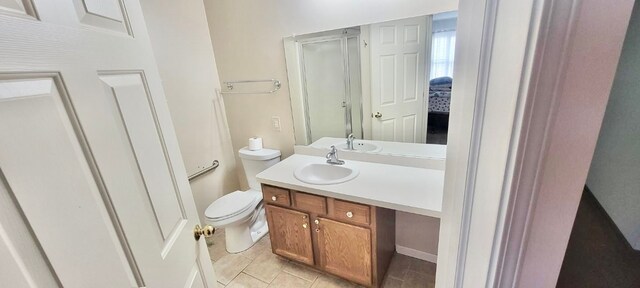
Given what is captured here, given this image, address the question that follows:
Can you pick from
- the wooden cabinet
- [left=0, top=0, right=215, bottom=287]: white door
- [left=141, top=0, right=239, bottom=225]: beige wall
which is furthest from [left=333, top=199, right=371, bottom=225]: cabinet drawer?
[left=141, top=0, right=239, bottom=225]: beige wall

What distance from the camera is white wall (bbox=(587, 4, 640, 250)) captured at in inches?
48.2

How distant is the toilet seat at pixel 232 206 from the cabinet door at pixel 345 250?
2.34 ft

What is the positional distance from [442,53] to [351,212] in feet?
3.53

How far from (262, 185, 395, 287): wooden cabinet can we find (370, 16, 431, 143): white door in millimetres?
594

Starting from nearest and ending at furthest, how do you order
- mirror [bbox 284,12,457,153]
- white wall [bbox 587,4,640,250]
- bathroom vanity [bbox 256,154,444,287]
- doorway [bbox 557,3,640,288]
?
doorway [bbox 557,3,640,288] → white wall [bbox 587,4,640,250] → bathroom vanity [bbox 256,154,444,287] → mirror [bbox 284,12,457,153]

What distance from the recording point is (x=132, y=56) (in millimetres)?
658

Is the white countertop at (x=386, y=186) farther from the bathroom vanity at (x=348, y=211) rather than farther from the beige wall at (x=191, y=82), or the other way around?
the beige wall at (x=191, y=82)

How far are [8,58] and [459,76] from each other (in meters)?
0.73

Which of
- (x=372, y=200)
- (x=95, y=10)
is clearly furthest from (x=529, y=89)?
(x=372, y=200)

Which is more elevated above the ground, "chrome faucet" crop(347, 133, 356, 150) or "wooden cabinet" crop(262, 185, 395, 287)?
"chrome faucet" crop(347, 133, 356, 150)

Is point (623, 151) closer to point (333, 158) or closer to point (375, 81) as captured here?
point (375, 81)

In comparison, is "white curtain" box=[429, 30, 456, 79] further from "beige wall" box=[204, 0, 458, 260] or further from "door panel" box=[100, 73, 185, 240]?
"door panel" box=[100, 73, 185, 240]

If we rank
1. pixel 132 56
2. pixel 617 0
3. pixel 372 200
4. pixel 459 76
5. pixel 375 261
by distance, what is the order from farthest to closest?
pixel 375 261 < pixel 372 200 < pixel 132 56 < pixel 459 76 < pixel 617 0

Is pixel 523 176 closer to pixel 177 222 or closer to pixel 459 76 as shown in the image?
pixel 459 76
